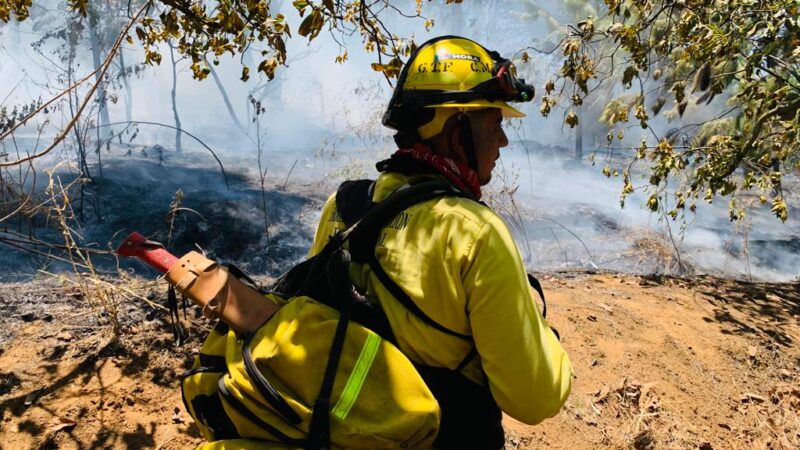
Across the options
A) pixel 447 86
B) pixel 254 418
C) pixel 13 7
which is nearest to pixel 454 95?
pixel 447 86

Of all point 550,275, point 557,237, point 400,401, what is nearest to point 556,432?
point 400,401

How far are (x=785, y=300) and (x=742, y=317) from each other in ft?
3.75

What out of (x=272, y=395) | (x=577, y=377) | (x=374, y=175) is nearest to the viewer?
(x=272, y=395)

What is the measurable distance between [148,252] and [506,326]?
3.17 feet

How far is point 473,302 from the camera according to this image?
3.93 feet

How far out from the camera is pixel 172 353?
3430 mm

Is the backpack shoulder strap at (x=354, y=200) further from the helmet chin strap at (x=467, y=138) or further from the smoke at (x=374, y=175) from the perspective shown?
the smoke at (x=374, y=175)

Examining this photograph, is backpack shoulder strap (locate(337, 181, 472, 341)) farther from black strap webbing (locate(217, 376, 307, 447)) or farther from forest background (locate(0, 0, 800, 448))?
forest background (locate(0, 0, 800, 448))

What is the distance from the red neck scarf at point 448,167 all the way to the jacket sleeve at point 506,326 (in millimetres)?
266

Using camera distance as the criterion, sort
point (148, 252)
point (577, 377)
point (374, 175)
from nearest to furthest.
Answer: point (148, 252) < point (577, 377) < point (374, 175)

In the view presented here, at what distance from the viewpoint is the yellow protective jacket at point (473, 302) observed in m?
1.17

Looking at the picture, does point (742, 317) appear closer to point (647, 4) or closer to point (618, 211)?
point (647, 4)

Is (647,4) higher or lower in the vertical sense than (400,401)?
higher

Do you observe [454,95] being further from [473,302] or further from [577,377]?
[577,377]
